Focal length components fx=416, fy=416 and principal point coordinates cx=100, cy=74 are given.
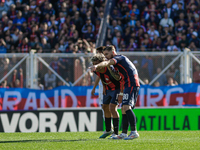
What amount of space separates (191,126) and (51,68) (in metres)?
4.71

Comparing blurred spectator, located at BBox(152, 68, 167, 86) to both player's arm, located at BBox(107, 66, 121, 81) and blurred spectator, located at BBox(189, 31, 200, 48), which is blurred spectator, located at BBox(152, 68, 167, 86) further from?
player's arm, located at BBox(107, 66, 121, 81)

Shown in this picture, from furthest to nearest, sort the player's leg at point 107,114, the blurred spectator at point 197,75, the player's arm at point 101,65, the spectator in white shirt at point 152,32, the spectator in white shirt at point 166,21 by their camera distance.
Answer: the spectator in white shirt at point 166,21 → the spectator in white shirt at point 152,32 → the blurred spectator at point 197,75 → the player's leg at point 107,114 → the player's arm at point 101,65

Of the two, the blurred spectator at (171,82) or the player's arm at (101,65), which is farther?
the blurred spectator at (171,82)

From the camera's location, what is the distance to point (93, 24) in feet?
58.2

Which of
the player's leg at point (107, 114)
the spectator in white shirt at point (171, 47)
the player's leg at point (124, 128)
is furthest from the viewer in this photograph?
the spectator in white shirt at point (171, 47)

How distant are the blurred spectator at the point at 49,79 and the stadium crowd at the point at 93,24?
1641mm

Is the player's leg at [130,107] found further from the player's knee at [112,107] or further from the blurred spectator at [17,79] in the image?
the blurred spectator at [17,79]

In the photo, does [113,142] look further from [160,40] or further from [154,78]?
[160,40]

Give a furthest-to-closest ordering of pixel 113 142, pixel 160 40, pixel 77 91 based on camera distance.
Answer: pixel 160 40
pixel 77 91
pixel 113 142

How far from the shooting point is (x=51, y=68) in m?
13.3

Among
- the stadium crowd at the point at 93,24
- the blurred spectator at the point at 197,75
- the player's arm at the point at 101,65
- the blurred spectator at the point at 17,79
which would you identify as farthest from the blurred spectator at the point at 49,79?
the player's arm at the point at 101,65

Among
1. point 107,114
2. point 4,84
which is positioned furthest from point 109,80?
point 4,84

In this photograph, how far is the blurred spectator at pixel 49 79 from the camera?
13312mm

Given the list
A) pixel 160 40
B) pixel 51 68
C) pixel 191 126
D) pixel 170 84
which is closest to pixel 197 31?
pixel 160 40
